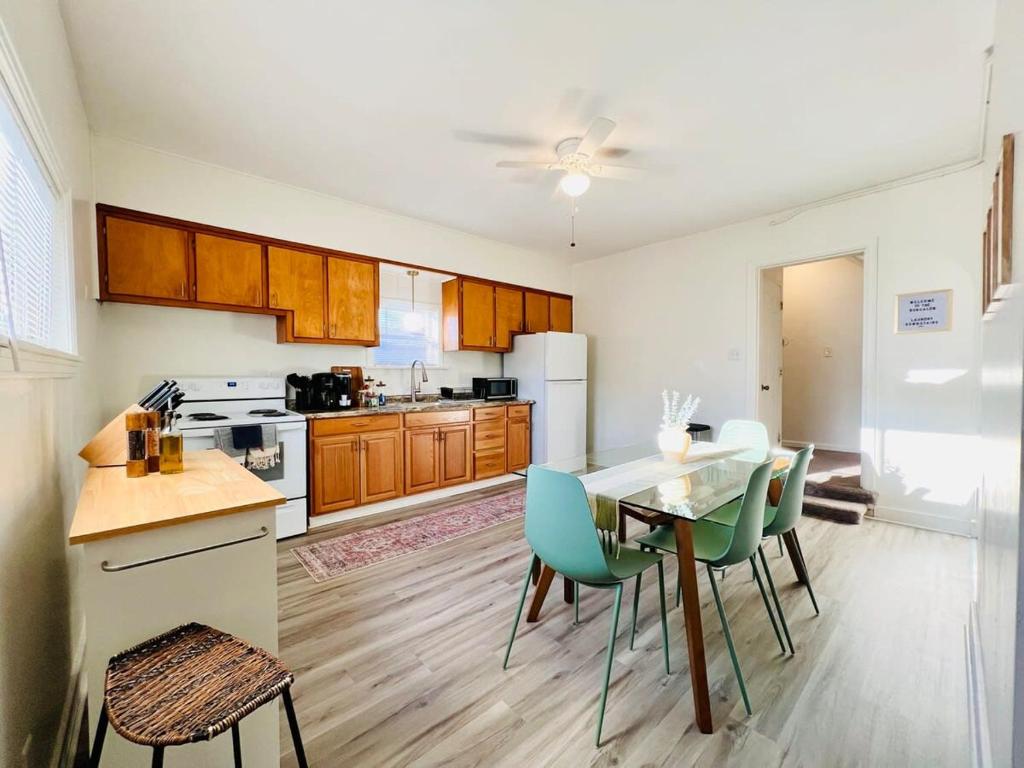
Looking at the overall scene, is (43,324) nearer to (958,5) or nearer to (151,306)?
(151,306)

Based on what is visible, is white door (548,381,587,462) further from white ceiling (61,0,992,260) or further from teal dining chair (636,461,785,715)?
teal dining chair (636,461,785,715)

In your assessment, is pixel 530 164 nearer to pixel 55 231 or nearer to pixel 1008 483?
pixel 55 231

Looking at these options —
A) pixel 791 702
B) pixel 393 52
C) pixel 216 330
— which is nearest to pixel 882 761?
pixel 791 702

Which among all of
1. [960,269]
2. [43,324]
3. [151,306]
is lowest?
[43,324]

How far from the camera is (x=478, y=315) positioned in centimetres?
461

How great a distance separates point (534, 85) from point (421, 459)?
2966 mm

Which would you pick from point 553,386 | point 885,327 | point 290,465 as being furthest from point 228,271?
point 885,327

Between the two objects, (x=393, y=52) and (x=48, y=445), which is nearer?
(x=48, y=445)

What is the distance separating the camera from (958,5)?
1.70 metres

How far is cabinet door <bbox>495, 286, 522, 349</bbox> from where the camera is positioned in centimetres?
479

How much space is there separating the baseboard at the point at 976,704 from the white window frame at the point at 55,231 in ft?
8.94

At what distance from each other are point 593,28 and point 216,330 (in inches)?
127

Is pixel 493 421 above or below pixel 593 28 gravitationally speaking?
below

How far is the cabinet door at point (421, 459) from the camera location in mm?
3797
